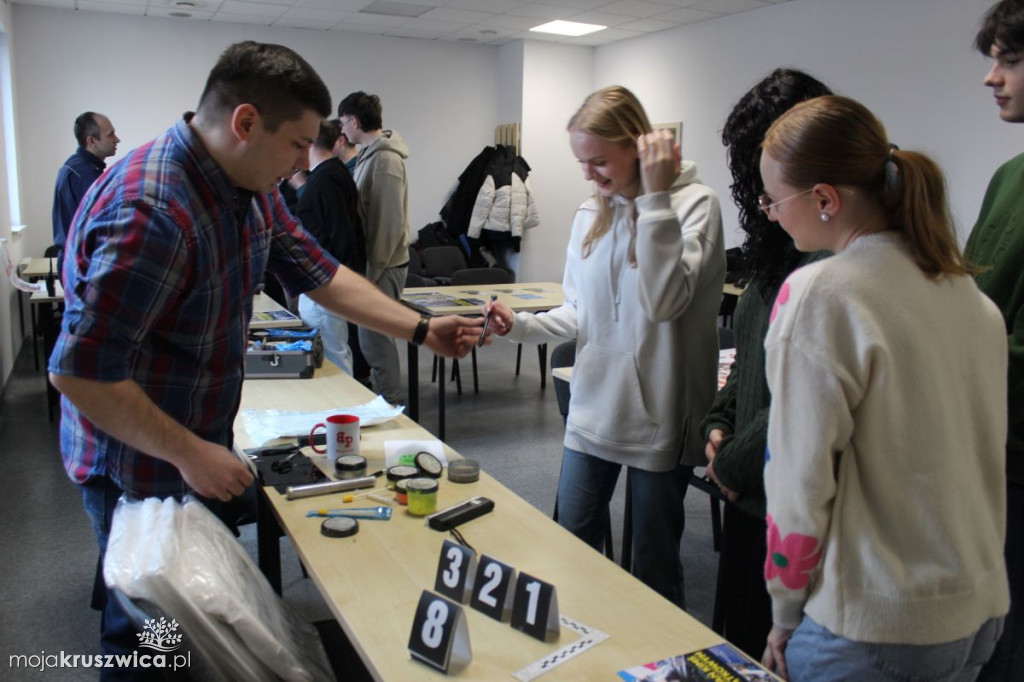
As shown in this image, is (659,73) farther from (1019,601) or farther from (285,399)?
(1019,601)

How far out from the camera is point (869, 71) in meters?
5.86

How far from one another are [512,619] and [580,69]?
8.15 metres

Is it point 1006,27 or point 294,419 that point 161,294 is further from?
point 1006,27

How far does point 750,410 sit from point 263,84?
3.40 feet

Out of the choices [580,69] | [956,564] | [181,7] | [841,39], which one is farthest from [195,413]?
[580,69]

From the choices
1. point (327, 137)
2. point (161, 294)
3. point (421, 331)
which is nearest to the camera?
point (161, 294)

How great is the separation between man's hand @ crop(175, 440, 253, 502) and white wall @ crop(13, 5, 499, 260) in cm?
679

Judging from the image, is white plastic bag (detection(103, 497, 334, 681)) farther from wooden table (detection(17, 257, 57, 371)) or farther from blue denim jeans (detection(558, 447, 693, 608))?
wooden table (detection(17, 257, 57, 371))

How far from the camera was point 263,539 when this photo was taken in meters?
1.89

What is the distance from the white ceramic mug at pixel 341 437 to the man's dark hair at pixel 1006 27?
59.7 inches

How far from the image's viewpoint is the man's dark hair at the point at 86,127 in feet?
17.0

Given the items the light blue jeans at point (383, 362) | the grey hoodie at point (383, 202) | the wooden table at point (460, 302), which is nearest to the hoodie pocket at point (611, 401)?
the wooden table at point (460, 302)

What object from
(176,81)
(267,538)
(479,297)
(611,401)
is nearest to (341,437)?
(267,538)

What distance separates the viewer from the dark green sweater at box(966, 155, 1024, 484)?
1.37 metres
